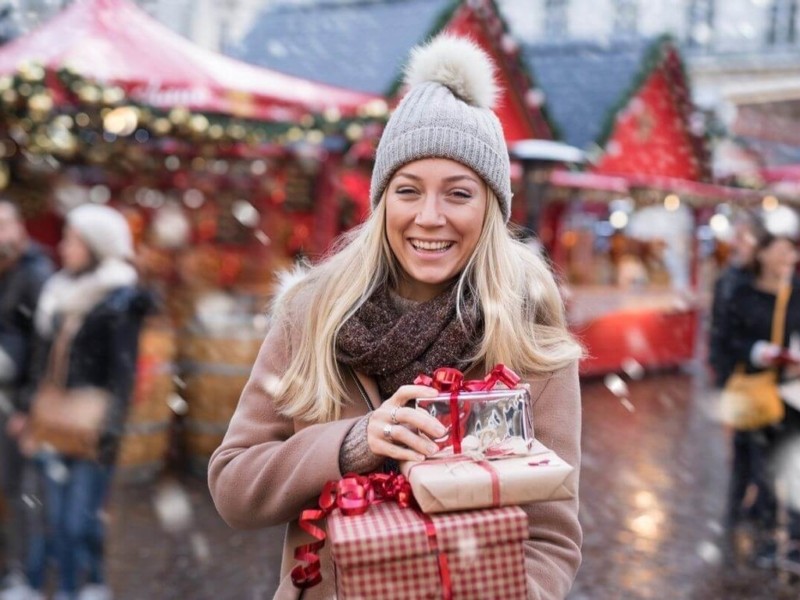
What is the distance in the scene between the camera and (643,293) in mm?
12867

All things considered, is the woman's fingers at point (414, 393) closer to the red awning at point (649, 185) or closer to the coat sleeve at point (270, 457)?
the coat sleeve at point (270, 457)

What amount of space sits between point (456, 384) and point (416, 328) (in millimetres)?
304

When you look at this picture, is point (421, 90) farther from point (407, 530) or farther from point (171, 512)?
point (171, 512)

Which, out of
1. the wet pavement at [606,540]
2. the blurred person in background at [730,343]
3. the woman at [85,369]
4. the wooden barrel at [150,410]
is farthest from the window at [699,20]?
the woman at [85,369]

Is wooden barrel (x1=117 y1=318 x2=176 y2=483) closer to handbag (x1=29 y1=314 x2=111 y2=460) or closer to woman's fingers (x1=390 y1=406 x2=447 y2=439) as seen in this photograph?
handbag (x1=29 y1=314 x2=111 y2=460)

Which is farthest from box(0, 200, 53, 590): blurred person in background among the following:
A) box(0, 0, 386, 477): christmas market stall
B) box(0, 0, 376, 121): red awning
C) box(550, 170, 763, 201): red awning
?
box(550, 170, 763, 201): red awning

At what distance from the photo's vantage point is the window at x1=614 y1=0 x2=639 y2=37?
27.0 metres

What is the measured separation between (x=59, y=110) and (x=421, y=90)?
5453 millimetres

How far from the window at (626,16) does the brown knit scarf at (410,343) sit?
26861 millimetres

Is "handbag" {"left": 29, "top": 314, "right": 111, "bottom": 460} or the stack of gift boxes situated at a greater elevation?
the stack of gift boxes

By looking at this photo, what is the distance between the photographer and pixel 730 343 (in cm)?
594

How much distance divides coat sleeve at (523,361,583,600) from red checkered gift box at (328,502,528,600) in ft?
0.69

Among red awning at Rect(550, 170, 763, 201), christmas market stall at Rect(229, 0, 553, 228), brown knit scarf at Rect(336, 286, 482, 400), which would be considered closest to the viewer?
brown knit scarf at Rect(336, 286, 482, 400)

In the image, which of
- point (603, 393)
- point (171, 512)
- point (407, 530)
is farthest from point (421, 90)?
point (603, 393)
